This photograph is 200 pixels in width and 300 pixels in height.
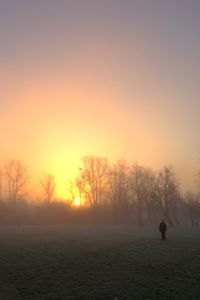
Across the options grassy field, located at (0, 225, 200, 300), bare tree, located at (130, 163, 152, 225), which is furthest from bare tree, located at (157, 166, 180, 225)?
grassy field, located at (0, 225, 200, 300)

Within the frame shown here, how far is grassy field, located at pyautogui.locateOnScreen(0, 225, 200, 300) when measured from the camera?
68.6 feet

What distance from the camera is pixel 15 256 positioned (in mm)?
32531

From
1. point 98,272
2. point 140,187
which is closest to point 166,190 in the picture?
point 140,187

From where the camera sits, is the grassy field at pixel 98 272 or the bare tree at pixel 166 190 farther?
the bare tree at pixel 166 190

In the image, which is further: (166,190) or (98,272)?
(166,190)

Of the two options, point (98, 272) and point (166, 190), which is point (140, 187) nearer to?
point (166, 190)

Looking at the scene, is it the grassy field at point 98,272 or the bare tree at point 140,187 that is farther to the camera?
the bare tree at point 140,187

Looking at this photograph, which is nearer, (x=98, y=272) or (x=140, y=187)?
(x=98, y=272)

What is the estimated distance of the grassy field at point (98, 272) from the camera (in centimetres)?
2091

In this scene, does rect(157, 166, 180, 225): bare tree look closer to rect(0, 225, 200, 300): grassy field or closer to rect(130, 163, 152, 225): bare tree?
rect(130, 163, 152, 225): bare tree

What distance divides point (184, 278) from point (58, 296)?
28.2 feet

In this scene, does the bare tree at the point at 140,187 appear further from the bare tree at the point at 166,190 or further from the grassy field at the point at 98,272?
the grassy field at the point at 98,272

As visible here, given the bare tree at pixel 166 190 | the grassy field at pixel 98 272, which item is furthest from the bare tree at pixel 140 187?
the grassy field at pixel 98 272

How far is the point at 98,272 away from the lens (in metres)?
26.4
